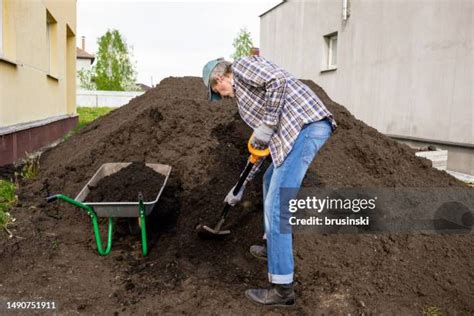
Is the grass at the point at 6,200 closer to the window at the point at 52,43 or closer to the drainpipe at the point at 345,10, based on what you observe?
the window at the point at 52,43

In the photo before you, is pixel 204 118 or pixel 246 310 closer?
pixel 246 310

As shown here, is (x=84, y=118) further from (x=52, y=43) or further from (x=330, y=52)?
(x=330, y=52)

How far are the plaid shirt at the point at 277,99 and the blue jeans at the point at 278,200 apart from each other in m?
0.06

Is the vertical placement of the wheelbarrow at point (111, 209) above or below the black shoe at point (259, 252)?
above

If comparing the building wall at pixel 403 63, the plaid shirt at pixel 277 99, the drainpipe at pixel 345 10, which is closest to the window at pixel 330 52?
the building wall at pixel 403 63

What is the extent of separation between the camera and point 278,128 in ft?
9.48

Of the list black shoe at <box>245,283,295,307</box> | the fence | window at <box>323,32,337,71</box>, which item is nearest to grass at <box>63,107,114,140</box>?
window at <box>323,32,337,71</box>

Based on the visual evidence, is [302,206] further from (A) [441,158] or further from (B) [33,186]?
(A) [441,158]

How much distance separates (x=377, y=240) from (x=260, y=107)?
1.74 meters

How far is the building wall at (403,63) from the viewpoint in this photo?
22.7 ft

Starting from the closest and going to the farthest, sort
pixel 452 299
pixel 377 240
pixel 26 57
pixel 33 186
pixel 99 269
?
1. pixel 452 299
2. pixel 99 269
3. pixel 377 240
4. pixel 33 186
5. pixel 26 57

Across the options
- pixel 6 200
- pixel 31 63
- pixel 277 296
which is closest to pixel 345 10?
pixel 31 63

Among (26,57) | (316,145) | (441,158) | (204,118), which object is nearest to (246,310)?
(316,145)

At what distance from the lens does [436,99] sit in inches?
292
